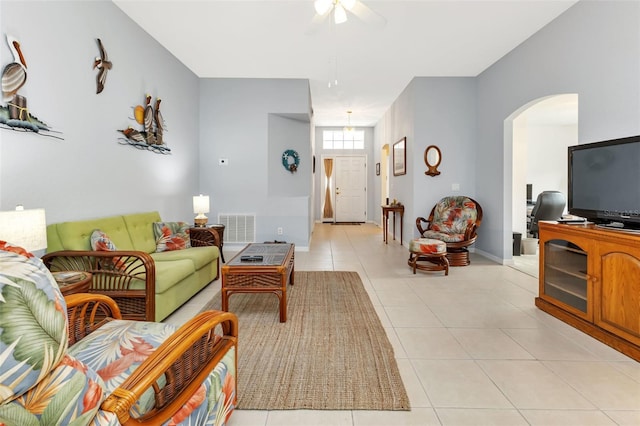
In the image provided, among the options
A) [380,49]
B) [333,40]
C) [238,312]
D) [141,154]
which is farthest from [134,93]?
[380,49]

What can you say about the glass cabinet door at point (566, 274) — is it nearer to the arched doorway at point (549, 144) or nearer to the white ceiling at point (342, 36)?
the white ceiling at point (342, 36)

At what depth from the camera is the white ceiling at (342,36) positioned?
11.2 feet

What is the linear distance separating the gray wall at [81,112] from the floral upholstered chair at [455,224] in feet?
12.7

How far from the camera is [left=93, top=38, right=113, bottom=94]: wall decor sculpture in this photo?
3.04 m

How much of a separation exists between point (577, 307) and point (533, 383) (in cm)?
112

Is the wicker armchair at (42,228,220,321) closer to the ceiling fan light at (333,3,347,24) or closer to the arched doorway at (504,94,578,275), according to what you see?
the ceiling fan light at (333,3,347,24)

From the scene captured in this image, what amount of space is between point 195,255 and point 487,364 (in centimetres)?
267

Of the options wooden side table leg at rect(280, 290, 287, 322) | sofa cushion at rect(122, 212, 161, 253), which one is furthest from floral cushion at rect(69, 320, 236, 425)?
sofa cushion at rect(122, 212, 161, 253)

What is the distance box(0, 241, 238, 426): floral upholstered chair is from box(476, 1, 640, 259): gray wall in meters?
3.51

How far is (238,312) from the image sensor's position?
9.61ft

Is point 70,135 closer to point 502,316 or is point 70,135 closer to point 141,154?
point 141,154

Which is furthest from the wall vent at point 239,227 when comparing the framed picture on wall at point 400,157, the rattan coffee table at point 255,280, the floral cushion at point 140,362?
the floral cushion at point 140,362

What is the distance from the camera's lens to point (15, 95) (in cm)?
224

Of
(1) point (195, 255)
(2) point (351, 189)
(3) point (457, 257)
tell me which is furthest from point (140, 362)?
(2) point (351, 189)
